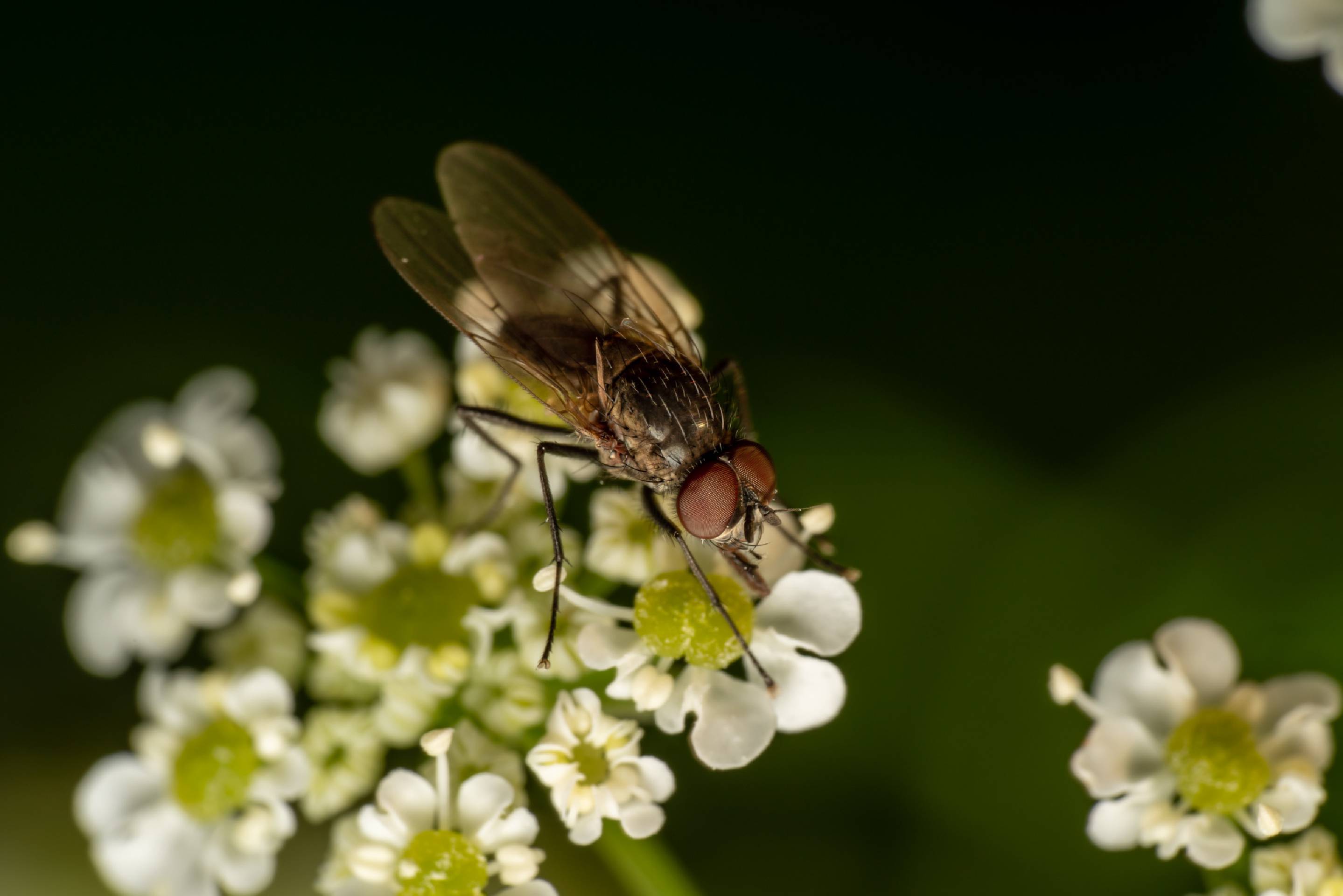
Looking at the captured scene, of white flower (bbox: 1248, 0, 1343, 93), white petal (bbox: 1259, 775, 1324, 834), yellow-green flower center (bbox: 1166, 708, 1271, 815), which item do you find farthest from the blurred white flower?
white flower (bbox: 1248, 0, 1343, 93)

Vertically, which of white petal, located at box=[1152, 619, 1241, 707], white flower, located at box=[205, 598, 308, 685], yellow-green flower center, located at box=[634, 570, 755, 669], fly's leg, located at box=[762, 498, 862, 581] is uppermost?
white petal, located at box=[1152, 619, 1241, 707]

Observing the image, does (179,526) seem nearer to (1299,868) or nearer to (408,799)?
(408,799)

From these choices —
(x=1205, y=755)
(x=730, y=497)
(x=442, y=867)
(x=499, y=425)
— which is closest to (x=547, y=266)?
(x=499, y=425)

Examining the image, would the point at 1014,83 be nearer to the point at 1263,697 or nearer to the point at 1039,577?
the point at 1039,577

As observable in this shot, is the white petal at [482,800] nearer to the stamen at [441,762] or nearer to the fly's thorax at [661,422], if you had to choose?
the stamen at [441,762]

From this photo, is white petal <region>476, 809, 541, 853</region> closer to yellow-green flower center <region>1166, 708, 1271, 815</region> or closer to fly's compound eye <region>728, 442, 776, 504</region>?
fly's compound eye <region>728, 442, 776, 504</region>

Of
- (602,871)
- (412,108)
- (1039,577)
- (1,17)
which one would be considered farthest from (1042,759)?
(1,17)

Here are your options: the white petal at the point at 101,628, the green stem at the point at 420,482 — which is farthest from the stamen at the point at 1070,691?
the white petal at the point at 101,628
